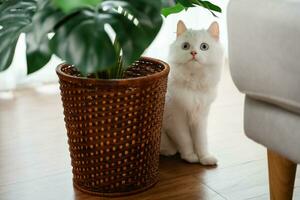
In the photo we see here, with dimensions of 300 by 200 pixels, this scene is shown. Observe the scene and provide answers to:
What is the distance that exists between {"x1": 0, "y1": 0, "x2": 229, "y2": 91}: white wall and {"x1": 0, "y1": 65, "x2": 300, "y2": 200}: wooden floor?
0.81ft

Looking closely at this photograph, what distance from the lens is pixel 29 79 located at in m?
2.43

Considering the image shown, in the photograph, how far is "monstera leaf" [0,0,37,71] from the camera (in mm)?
1049

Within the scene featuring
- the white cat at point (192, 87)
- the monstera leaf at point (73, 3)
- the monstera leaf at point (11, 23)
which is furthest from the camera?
the white cat at point (192, 87)

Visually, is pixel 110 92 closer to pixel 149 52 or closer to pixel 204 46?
pixel 204 46

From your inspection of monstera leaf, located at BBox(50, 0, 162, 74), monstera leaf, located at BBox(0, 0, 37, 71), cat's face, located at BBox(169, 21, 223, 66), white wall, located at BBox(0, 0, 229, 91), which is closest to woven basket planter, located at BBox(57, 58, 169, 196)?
cat's face, located at BBox(169, 21, 223, 66)

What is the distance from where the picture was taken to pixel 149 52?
2.64 meters

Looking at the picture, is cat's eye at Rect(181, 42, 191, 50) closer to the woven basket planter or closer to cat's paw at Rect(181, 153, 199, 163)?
the woven basket planter

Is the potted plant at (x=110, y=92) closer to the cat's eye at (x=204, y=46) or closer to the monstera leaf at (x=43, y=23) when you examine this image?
the monstera leaf at (x=43, y=23)

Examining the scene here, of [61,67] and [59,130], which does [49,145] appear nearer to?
[59,130]

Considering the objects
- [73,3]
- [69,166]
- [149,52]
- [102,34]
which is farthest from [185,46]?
[149,52]

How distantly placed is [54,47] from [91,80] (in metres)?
0.36

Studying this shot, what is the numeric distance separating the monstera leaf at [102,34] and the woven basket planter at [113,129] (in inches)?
13.5

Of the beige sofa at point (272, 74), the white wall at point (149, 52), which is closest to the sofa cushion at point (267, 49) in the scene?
the beige sofa at point (272, 74)

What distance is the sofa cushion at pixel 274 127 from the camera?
3.53 ft
